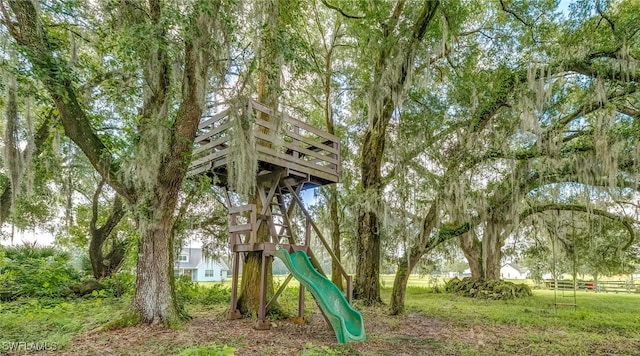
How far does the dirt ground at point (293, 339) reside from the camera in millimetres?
4102

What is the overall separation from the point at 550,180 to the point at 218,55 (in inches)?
246

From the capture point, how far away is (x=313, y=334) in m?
5.39

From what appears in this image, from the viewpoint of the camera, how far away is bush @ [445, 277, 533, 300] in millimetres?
12164

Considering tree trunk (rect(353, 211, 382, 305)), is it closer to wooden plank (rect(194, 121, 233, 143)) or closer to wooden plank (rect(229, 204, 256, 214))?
wooden plank (rect(229, 204, 256, 214))

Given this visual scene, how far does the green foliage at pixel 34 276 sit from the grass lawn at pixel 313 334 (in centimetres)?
67

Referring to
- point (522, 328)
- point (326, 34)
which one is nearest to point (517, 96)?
point (522, 328)

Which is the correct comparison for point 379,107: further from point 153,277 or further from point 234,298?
point 153,277

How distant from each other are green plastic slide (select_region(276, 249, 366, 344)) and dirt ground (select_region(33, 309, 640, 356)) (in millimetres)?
200

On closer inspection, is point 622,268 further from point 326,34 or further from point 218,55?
point 218,55

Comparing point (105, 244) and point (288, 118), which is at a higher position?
point (288, 118)

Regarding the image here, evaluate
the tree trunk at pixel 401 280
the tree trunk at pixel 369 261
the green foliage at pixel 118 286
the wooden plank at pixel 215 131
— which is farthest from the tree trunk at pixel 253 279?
the green foliage at pixel 118 286

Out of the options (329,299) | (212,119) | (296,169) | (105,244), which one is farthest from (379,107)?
(105,244)

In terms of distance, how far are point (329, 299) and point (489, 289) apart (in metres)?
9.29

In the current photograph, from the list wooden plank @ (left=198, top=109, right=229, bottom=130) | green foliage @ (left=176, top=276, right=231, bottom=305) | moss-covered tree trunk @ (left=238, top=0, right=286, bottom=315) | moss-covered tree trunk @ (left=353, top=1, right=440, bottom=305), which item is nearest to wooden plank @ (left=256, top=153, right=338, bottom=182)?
moss-covered tree trunk @ (left=238, top=0, right=286, bottom=315)
